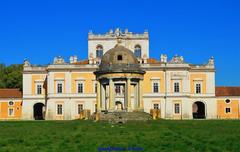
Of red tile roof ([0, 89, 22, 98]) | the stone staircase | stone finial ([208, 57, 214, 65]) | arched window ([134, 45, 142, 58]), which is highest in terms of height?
arched window ([134, 45, 142, 58])

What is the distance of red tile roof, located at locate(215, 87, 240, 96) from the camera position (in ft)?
256

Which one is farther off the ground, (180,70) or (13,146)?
(180,70)

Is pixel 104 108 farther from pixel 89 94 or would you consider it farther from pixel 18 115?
pixel 18 115

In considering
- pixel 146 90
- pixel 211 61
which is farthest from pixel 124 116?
pixel 211 61

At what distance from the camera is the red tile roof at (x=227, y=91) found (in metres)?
78.0

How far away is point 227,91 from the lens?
78.9m

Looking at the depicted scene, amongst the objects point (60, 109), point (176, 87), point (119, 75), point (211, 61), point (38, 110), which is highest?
point (211, 61)

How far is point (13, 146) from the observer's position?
1930 centimetres

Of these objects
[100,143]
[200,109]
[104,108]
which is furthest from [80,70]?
[100,143]

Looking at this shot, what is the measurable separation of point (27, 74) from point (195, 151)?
201 feet

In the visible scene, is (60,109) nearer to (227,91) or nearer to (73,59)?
(73,59)

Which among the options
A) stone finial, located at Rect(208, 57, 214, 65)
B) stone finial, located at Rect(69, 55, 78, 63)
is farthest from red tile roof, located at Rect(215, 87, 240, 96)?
stone finial, located at Rect(69, 55, 78, 63)

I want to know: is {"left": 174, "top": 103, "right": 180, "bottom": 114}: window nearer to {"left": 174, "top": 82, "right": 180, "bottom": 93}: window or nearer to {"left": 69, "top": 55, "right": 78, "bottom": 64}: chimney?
{"left": 174, "top": 82, "right": 180, "bottom": 93}: window

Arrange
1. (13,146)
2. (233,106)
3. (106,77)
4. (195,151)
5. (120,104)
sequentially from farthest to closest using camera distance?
(233,106), (120,104), (106,77), (13,146), (195,151)
